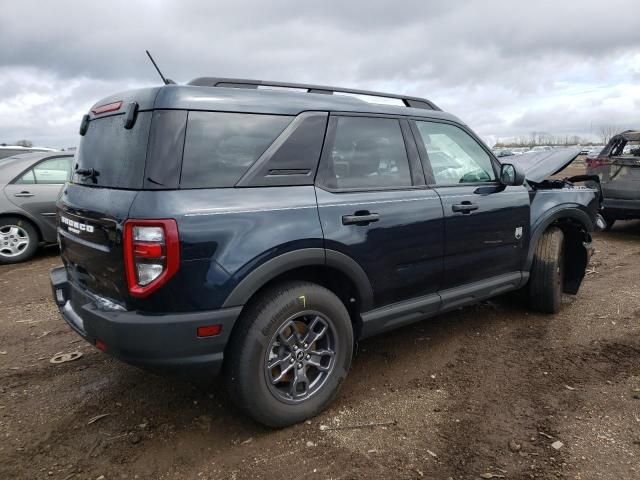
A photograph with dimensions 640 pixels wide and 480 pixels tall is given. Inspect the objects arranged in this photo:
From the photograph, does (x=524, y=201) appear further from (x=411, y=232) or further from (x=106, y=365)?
(x=106, y=365)

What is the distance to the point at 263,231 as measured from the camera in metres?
2.54

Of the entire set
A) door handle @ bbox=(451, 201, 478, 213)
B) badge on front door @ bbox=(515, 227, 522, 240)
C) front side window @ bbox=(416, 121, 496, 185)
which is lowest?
badge on front door @ bbox=(515, 227, 522, 240)

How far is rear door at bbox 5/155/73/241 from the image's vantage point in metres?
6.75

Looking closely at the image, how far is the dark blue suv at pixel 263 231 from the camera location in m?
2.36

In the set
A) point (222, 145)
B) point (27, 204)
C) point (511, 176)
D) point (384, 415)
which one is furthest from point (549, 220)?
point (27, 204)

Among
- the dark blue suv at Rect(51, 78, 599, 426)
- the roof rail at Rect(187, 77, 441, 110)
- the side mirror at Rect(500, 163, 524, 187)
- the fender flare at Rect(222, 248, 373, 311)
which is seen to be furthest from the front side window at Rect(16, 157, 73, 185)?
the side mirror at Rect(500, 163, 524, 187)

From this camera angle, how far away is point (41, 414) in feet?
9.84

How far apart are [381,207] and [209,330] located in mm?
1325

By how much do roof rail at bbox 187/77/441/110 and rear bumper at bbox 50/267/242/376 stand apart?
4.26ft

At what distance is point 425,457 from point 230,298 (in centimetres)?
133

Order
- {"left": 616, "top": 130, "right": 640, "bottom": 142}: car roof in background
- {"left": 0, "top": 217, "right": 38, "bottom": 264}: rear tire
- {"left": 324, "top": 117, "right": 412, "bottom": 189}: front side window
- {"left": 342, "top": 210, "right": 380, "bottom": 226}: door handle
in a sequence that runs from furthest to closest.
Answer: {"left": 616, "top": 130, "right": 640, "bottom": 142}: car roof in background
{"left": 0, "top": 217, "right": 38, "bottom": 264}: rear tire
{"left": 324, "top": 117, "right": 412, "bottom": 189}: front side window
{"left": 342, "top": 210, "right": 380, "bottom": 226}: door handle

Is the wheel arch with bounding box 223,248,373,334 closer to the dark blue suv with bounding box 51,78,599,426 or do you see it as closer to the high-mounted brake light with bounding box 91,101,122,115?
the dark blue suv with bounding box 51,78,599,426

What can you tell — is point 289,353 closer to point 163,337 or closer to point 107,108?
point 163,337

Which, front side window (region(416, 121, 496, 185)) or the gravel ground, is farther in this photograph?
front side window (region(416, 121, 496, 185))
